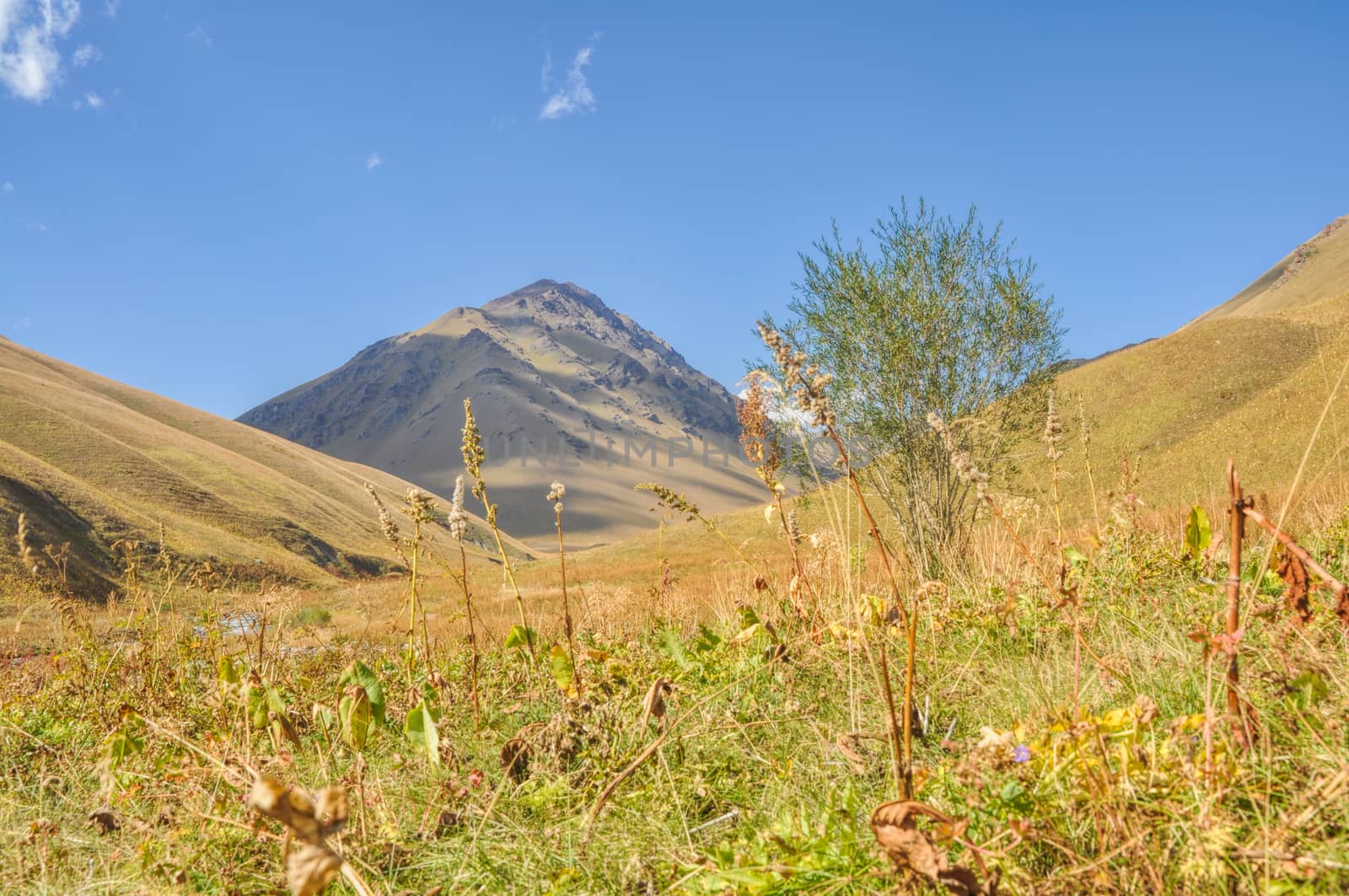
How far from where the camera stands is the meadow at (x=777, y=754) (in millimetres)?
1661

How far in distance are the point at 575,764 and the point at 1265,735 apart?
2437mm

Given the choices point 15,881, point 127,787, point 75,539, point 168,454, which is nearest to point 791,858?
point 15,881

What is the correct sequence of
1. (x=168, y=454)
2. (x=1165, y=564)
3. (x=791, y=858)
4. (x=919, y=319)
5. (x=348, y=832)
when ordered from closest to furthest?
(x=791, y=858)
(x=348, y=832)
(x=1165, y=564)
(x=919, y=319)
(x=168, y=454)

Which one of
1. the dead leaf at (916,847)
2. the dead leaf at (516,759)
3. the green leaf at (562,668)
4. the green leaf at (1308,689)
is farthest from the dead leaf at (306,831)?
the green leaf at (562,668)

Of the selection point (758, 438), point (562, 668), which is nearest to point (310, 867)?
point (562, 668)

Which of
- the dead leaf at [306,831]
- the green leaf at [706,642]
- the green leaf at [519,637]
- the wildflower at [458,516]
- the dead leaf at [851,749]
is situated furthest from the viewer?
the green leaf at [706,642]

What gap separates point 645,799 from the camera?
2764mm

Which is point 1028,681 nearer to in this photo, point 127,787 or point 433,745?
point 433,745

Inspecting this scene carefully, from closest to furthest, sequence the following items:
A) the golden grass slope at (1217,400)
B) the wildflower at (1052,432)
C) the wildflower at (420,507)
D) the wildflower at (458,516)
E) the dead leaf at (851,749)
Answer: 1. the dead leaf at (851,749)
2. the wildflower at (1052,432)
3. the wildflower at (458,516)
4. the wildflower at (420,507)
5. the golden grass slope at (1217,400)

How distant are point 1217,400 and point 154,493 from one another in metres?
79.1

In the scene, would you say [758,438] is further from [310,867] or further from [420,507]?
[310,867]

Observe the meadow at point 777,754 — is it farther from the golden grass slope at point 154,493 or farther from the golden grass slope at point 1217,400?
the golden grass slope at point 154,493

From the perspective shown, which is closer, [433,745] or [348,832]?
[348,832]

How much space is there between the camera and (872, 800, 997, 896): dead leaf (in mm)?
1423
